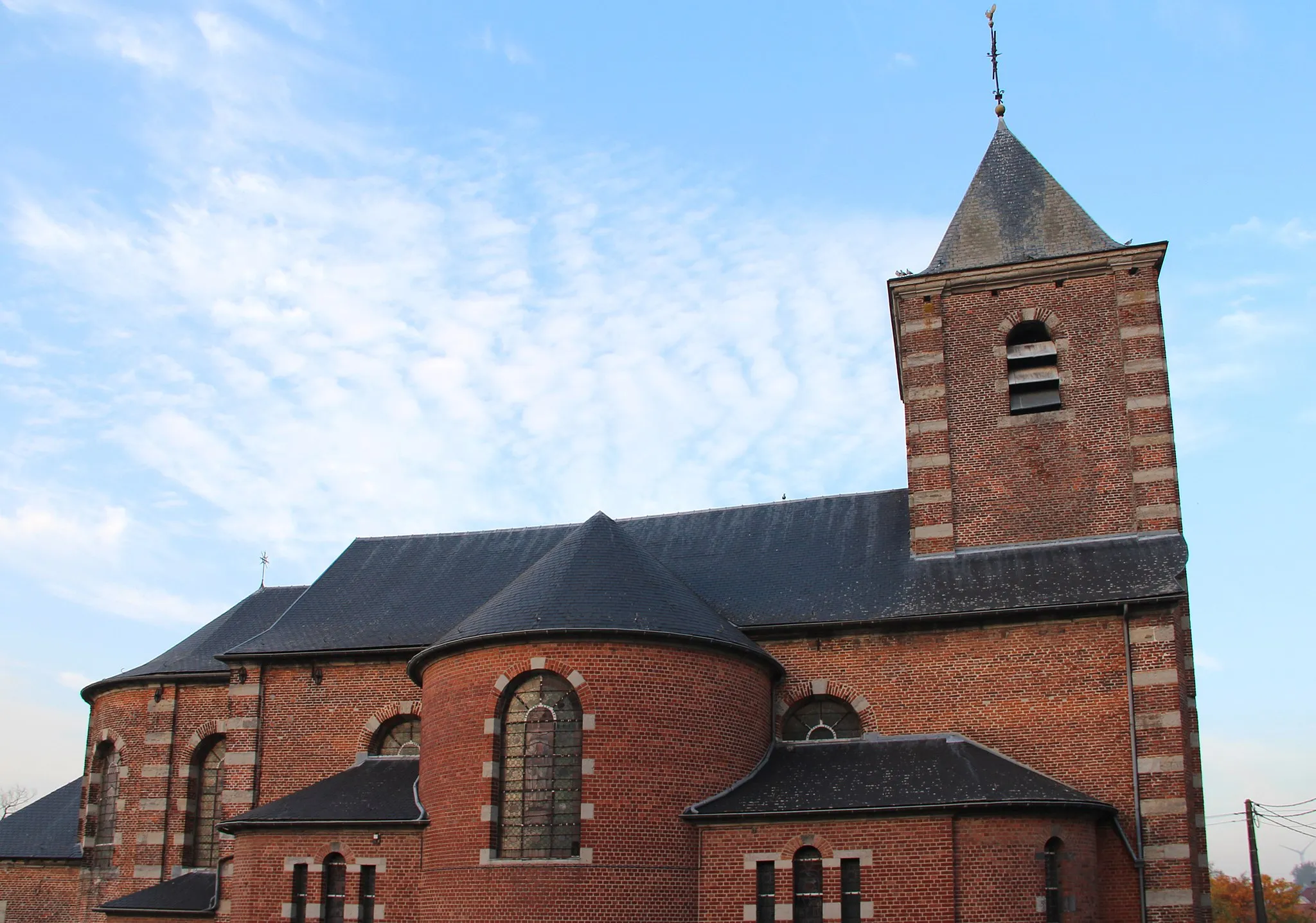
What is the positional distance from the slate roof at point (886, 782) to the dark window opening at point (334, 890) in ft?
18.6

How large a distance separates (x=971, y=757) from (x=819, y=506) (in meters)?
6.51

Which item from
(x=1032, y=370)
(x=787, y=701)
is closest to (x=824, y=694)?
(x=787, y=701)

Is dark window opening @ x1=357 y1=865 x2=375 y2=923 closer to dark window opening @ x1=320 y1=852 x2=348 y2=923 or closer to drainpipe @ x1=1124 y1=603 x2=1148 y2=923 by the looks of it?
dark window opening @ x1=320 y1=852 x2=348 y2=923

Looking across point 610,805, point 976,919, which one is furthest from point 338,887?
point 976,919

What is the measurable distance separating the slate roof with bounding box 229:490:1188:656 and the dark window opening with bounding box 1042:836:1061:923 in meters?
3.67

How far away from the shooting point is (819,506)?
878 inches

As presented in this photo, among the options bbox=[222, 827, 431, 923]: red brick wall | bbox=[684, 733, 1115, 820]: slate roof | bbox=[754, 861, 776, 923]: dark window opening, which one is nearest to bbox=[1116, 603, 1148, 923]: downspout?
bbox=[684, 733, 1115, 820]: slate roof

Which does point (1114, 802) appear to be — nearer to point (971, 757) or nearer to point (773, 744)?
point (971, 757)

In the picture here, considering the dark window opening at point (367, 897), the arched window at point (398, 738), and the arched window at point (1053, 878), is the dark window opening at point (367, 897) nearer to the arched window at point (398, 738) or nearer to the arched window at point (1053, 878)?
the arched window at point (398, 738)

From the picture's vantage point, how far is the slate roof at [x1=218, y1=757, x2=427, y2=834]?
59.1 feet

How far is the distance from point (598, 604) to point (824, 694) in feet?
13.5

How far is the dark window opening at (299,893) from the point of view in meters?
17.9

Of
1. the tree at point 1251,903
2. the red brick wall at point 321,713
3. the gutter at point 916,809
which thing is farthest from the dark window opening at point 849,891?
the tree at point 1251,903

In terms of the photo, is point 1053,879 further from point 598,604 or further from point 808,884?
point 598,604
